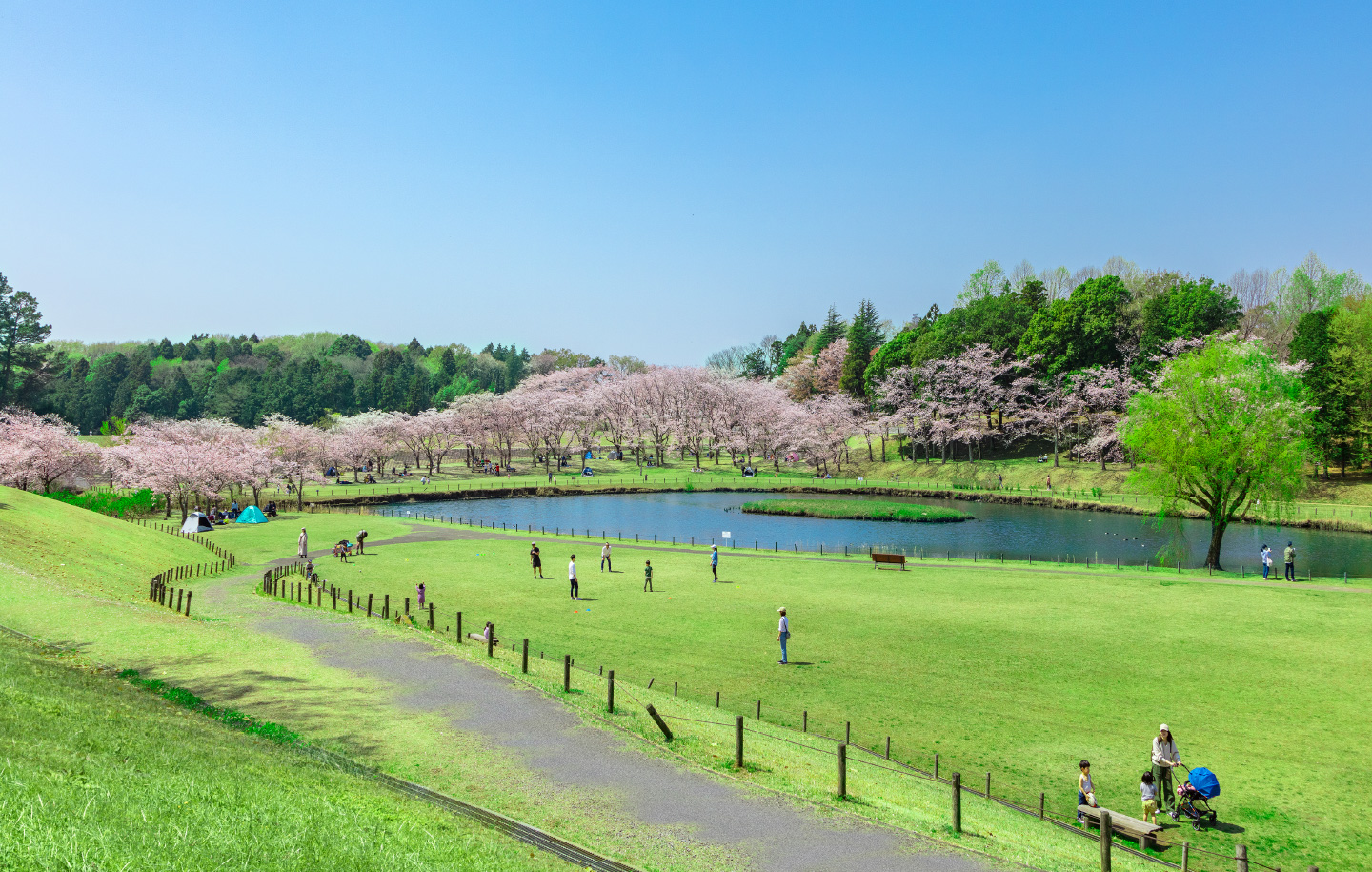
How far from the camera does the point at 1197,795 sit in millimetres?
13805

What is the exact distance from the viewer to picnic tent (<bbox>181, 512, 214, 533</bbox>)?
49.6 m

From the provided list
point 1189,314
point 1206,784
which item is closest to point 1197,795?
point 1206,784

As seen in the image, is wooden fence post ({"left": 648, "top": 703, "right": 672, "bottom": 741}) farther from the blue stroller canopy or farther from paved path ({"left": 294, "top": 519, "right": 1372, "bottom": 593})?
paved path ({"left": 294, "top": 519, "right": 1372, "bottom": 593})

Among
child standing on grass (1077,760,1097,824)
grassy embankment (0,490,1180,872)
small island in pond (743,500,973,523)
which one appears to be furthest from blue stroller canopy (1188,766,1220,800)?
small island in pond (743,500,973,523)

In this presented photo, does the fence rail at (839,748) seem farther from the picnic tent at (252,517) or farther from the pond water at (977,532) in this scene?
the picnic tent at (252,517)

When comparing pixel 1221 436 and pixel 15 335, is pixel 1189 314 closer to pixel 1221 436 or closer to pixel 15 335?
pixel 1221 436

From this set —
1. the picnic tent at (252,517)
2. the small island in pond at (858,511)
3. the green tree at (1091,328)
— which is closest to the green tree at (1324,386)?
the green tree at (1091,328)

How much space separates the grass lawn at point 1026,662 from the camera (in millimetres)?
15242

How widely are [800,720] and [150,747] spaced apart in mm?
12721

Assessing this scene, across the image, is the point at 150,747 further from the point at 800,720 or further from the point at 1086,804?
the point at 1086,804

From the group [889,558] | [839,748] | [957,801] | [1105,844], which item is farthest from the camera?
[889,558]

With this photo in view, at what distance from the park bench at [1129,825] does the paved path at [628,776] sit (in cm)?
387

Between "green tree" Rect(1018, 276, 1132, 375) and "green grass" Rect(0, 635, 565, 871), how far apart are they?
283 feet

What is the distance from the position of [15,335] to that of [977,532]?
367 feet
